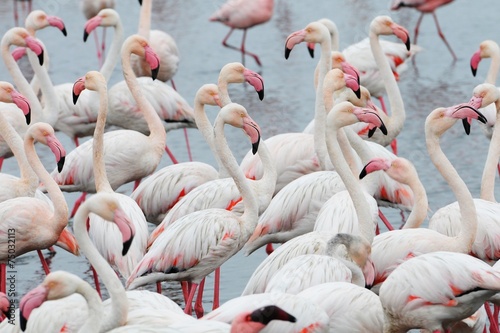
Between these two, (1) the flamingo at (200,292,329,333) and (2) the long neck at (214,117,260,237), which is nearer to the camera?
(1) the flamingo at (200,292,329,333)

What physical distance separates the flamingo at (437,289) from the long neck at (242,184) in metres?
1.32

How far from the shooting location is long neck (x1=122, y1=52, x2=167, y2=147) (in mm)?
8945

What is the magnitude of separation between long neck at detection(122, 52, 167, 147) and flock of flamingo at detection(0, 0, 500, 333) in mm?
17

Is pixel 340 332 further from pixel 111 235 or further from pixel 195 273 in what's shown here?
pixel 111 235

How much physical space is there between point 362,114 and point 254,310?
2.43 m

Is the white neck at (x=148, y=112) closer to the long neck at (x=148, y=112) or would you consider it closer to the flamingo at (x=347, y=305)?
the long neck at (x=148, y=112)

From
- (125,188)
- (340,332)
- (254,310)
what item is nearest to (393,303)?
(340,332)

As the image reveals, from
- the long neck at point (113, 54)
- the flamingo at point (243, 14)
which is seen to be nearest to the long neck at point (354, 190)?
the long neck at point (113, 54)

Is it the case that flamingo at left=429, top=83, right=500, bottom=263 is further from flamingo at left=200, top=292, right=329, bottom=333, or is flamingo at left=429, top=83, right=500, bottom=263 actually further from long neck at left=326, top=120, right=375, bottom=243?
flamingo at left=200, top=292, right=329, bottom=333

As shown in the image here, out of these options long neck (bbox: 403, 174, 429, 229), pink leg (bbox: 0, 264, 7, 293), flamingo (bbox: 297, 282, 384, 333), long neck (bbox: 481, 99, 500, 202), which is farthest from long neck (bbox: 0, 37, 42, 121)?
flamingo (bbox: 297, 282, 384, 333)

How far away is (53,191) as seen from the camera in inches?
284

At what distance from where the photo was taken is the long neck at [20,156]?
769cm

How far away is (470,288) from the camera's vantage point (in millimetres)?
5547

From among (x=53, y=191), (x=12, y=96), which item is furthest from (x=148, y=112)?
(x=53, y=191)
